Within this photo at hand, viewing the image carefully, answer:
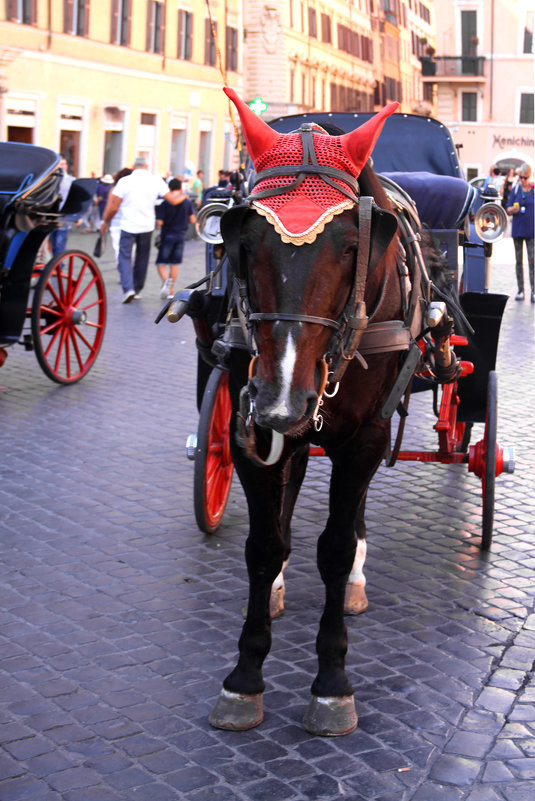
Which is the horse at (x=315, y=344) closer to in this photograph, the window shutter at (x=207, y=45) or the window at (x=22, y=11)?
the window at (x=22, y=11)

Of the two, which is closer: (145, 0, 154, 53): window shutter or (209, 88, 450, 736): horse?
(209, 88, 450, 736): horse

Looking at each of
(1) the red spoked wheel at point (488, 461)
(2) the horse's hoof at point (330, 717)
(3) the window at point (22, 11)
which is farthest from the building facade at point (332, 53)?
(2) the horse's hoof at point (330, 717)

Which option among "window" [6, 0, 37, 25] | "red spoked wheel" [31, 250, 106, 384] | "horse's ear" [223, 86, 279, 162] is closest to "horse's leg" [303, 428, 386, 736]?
"horse's ear" [223, 86, 279, 162]

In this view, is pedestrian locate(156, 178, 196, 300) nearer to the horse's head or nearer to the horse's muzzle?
the horse's head

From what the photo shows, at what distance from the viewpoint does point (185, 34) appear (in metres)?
36.6

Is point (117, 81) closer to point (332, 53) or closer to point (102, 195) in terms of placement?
point (102, 195)

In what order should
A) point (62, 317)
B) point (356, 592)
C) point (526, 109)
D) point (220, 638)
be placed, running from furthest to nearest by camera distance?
point (526, 109), point (62, 317), point (356, 592), point (220, 638)

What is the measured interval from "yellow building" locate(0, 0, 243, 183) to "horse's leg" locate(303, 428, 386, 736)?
71.4 feet

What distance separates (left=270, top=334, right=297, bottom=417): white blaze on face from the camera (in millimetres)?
2895

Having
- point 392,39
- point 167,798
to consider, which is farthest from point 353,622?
point 392,39

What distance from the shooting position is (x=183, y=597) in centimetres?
447

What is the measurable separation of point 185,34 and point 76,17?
22.5 ft

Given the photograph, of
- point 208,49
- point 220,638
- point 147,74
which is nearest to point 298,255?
point 220,638

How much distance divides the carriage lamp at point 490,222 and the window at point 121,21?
28312 mm
